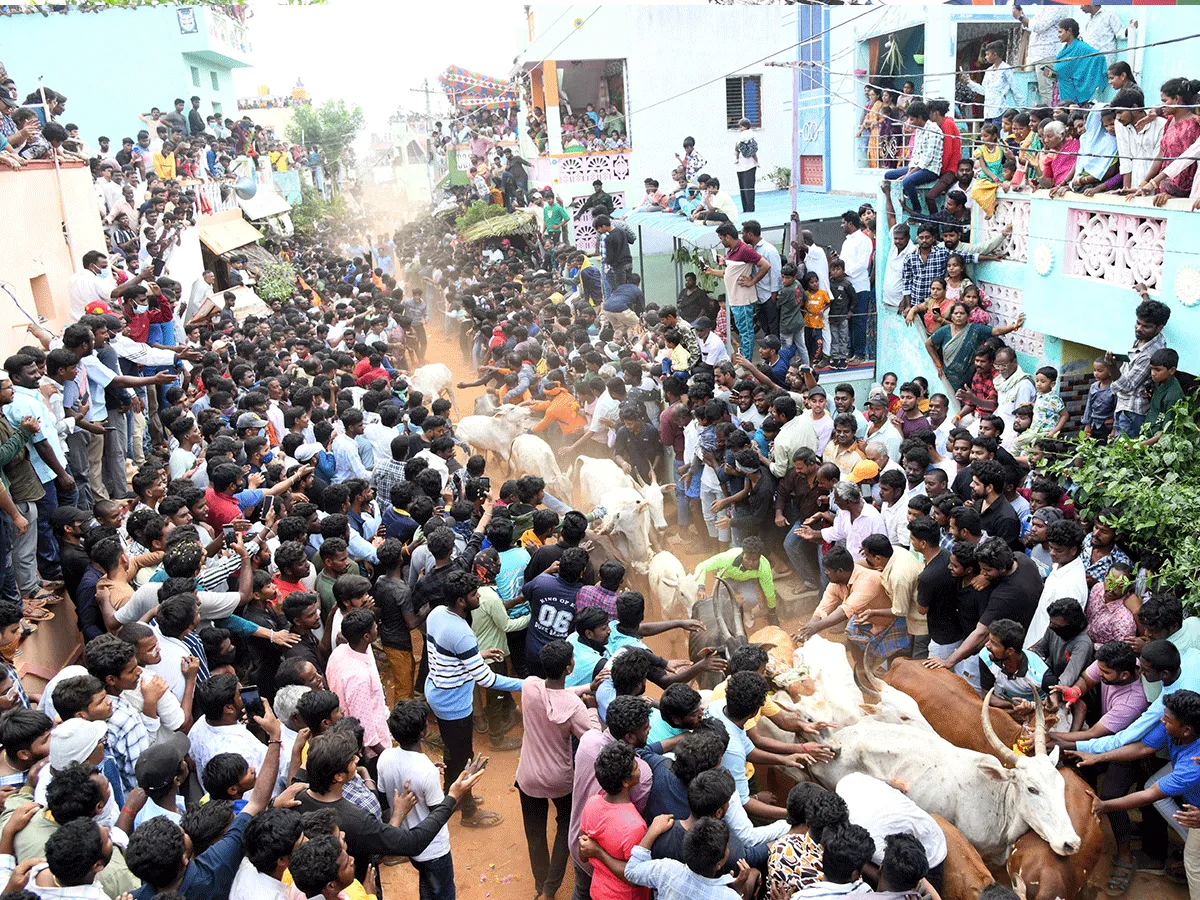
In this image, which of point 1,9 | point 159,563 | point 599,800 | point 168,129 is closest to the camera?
point 599,800

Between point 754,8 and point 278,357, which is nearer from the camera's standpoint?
point 278,357

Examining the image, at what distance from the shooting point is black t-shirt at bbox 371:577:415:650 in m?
6.55

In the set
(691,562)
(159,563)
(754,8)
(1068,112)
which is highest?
(754,8)

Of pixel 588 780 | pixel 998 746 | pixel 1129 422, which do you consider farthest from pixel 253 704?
pixel 1129 422

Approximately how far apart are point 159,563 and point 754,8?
2046 cm

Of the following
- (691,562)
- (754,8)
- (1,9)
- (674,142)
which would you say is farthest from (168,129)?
(691,562)

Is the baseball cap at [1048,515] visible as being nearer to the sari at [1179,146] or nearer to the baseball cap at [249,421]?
the sari at [1179,146]

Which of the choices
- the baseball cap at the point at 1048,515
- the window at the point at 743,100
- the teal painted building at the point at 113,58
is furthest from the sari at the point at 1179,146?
the teal painted building at the point at 113,58

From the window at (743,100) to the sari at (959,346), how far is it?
13.7m

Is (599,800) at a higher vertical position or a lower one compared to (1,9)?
lower

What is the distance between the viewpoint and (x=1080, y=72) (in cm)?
1022

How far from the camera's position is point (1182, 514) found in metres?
6.07

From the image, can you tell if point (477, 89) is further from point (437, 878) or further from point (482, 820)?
point (437, 878)

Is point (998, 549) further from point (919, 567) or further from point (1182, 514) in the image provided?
point (1182, 514)
